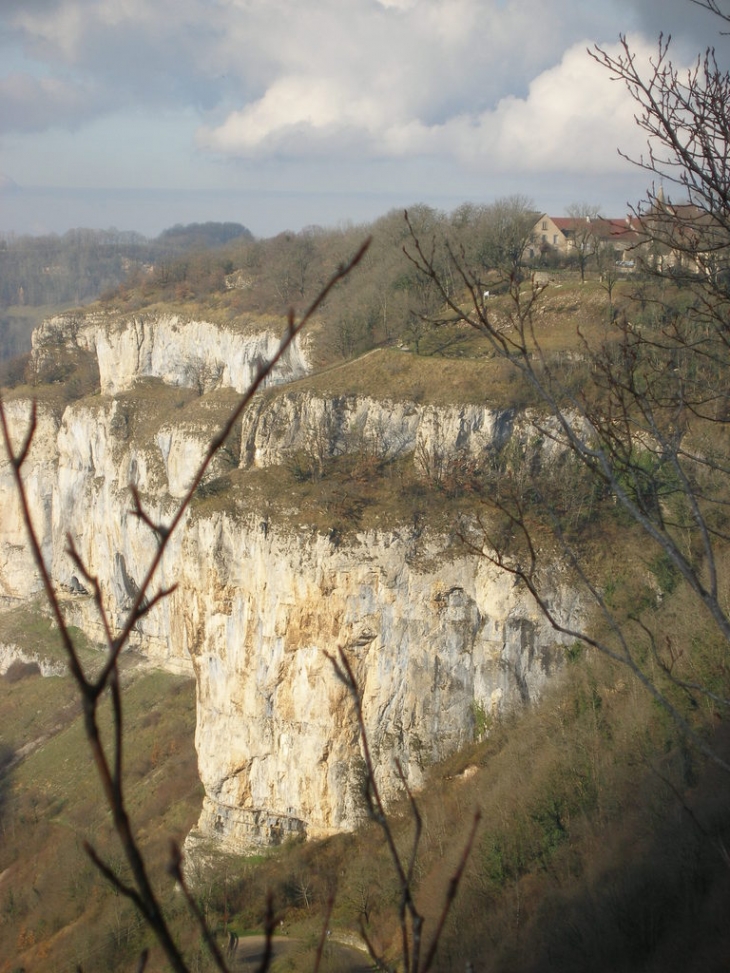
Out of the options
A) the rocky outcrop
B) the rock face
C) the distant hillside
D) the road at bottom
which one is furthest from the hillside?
the distant hillside

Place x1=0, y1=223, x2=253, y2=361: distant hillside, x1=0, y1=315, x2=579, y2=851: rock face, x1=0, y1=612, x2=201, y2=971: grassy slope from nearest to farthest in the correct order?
x1=0, y1=315, x2=579, y2=851: rock face, x1=0, y1=612, x2=201, y2=971: grassy slope, x1=0, y1=223, x2=253, y2=361: distant hillside

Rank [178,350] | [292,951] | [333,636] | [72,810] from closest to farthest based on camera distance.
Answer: [292,951]
[333,636]
[72,810]
[178,350]

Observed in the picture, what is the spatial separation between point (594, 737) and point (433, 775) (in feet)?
13.6

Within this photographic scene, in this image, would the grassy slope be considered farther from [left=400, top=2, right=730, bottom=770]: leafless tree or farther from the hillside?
[left=400, top=2, right=730, bottom=770]: leafless tree

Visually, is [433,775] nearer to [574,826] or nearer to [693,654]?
[574,826]

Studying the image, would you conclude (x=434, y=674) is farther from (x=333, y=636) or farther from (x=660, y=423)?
(x=660, y=423)

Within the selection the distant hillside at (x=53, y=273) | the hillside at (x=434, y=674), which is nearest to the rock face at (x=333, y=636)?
the hillside at (x=434, y=674)

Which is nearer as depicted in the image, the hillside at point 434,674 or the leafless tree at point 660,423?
the leafless tree at point 660,423

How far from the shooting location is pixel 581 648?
1441 cm

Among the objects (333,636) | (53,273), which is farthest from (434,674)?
(53,273)

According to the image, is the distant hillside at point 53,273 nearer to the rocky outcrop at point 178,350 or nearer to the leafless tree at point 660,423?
the rocky outcrop at point 178,350

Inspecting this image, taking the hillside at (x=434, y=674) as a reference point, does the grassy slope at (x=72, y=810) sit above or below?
below

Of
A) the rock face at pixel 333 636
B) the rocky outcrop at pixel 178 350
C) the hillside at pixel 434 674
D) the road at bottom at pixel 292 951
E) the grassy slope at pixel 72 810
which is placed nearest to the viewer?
the hillside at pixel 434 674

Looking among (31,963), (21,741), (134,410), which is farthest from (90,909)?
(134,410)
